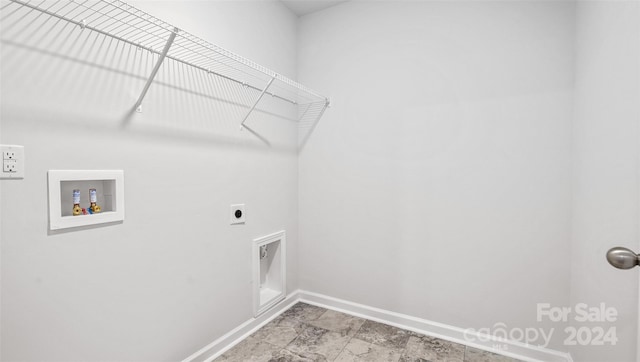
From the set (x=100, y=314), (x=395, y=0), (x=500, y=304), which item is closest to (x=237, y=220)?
(x=100, y=314)

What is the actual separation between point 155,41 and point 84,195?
2.63 feet

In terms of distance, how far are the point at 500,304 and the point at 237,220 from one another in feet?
5.77

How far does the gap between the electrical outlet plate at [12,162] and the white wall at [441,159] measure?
5.73ft

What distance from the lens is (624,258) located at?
0.79 m

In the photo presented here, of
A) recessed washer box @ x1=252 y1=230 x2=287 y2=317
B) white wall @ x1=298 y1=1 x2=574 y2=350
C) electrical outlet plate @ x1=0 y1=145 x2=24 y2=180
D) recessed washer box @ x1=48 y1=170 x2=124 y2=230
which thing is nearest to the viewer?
electrical outlet plate @ x1=0 y1=145 x2=24 y2=180

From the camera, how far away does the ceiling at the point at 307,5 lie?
2.29 meters

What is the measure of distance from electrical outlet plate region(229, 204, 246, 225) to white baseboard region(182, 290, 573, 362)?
2.34 feet

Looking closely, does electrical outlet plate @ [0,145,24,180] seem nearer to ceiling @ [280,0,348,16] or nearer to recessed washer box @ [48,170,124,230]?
recessed washer box @ [48,170,124,230]

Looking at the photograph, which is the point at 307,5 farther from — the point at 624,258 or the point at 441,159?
the point at 624,258

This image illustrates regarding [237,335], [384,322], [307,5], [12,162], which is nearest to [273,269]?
[237,335]

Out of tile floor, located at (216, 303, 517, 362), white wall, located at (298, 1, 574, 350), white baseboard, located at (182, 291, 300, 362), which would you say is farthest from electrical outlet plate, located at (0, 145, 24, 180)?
white wall, located at (298, 1, 574, 350)

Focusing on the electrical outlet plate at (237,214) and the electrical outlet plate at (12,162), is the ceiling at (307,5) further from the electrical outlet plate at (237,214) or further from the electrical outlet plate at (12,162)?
the electrical outlet plate at (12,162)

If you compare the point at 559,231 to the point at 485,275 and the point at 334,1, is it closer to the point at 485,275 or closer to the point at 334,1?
the point at 485,275

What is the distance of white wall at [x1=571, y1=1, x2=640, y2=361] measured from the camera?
1.00 m
